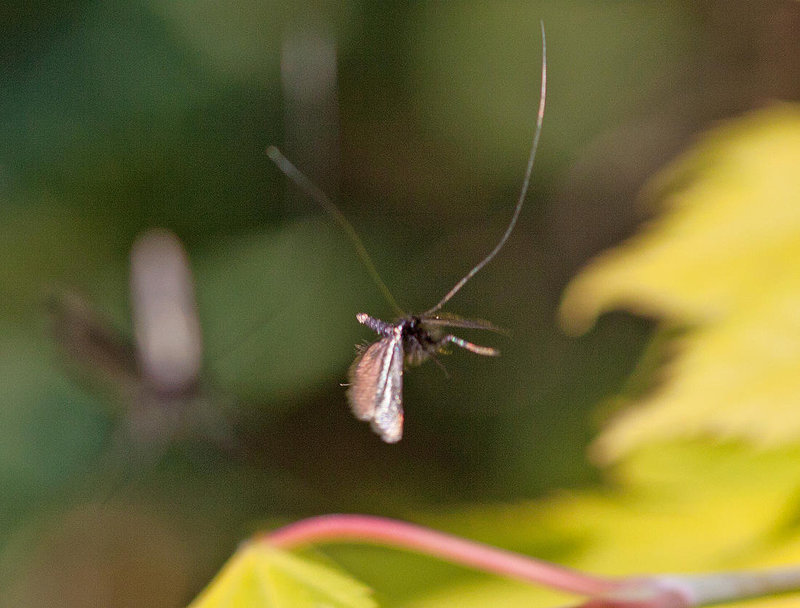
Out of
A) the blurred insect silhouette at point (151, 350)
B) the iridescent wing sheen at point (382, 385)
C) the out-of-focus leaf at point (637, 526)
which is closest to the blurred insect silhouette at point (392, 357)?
the iridescent wing sheen at point (382, 385)

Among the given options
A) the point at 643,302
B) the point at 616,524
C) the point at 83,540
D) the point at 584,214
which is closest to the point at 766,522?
the point at 616,524

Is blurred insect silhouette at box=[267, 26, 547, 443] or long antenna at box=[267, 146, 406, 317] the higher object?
long antenna at box=[267, 146, 406, 317]

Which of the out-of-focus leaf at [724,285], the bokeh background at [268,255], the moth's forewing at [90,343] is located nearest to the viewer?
the out-of-focus leaf at [724,285]

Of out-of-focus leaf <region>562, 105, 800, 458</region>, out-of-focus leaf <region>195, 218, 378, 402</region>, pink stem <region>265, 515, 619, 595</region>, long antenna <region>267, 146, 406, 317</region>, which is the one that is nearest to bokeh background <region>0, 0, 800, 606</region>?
out-of-focus leaf <region>195, 218, 378, 402</region>

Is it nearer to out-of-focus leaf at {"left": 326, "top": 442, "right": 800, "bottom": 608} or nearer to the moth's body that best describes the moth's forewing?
out-of-focus leaf at {"left": 326, "top": 442, "right": 800, "bottom": 608}

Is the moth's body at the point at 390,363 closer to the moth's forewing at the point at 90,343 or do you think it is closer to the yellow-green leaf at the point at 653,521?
the yellow-green leaf at the point at 653,521

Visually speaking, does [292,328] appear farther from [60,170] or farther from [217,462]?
[60,170]

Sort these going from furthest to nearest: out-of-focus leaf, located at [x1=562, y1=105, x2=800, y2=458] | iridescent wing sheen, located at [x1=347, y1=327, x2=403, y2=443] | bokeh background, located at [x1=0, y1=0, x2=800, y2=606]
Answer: bokeh background, located at [x1=0, y1=0, x2=800, y2=606], out-of-focus leaf, located at [x1=562, y1=105, x2=800, y2=458], iridescent wing sheen, located at [x1=347, y1=327, x2=403, y2=443]
